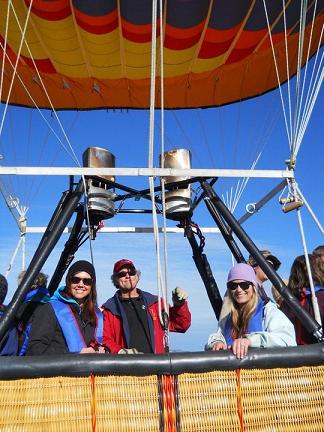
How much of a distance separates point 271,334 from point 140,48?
4.25m

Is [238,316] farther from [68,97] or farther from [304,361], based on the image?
[68,97]

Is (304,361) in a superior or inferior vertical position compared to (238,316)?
inferior

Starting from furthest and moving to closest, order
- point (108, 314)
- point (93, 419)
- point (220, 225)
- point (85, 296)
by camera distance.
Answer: point (220, 225) < point (108, 314) < point (85, 296) < point (93, 419)

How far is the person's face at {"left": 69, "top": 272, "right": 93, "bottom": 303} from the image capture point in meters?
2.80

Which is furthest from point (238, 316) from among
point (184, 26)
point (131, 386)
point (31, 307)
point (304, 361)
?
point (184, 26)

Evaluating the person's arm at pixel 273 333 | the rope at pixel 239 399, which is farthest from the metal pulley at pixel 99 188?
the rope at pixel 239 399

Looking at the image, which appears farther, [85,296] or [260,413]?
[85,296]

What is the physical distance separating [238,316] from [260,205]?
144cm

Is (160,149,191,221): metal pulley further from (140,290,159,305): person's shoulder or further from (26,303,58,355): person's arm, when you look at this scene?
(26,303,58,355): person's arm

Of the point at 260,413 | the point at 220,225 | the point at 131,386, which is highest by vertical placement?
the point at 220,225

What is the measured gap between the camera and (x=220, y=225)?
379 cm

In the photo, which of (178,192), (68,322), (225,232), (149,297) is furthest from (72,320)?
(178,192)

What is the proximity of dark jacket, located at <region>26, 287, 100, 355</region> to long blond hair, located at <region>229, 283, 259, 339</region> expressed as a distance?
0.82 metres

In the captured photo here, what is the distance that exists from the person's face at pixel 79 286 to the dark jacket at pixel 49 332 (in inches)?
2.9
